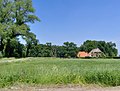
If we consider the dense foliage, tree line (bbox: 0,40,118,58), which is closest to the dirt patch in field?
tree line (bbox: 0,40,118,58)

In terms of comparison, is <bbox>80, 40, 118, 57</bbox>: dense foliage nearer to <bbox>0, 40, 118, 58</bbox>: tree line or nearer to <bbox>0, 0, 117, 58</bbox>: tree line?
<bbox>0, 40, 118, 58</bbox>: tree line

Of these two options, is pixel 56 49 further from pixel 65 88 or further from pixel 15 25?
pixel 65 88

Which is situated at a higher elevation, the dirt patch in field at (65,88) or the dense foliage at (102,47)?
the dense foliage at (102,47)

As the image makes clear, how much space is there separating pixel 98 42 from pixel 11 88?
156m

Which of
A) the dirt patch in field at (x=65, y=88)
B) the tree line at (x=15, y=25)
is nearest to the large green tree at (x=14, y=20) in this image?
the tree line at (x=15, y=25)

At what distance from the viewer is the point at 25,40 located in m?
78.2

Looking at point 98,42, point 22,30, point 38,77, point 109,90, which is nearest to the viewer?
point 109,90

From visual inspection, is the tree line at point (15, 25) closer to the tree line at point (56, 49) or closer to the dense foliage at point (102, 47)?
the tree line at point (56, 49)

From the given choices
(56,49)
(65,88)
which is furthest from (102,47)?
(65,88)

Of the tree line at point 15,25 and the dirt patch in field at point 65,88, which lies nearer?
the dirt patch in field at point 65,88

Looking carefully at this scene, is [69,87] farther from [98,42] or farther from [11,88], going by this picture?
[98,42]

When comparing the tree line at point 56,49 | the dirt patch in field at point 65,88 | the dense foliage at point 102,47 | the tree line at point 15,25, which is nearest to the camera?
the dirt patch in field at point 65,88

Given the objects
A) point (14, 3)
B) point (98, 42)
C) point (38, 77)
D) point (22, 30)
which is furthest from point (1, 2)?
point (98, 42)

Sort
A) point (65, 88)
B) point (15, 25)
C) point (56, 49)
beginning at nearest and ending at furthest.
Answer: point (65, 88) → point (15, 25) → point (56, 49)
